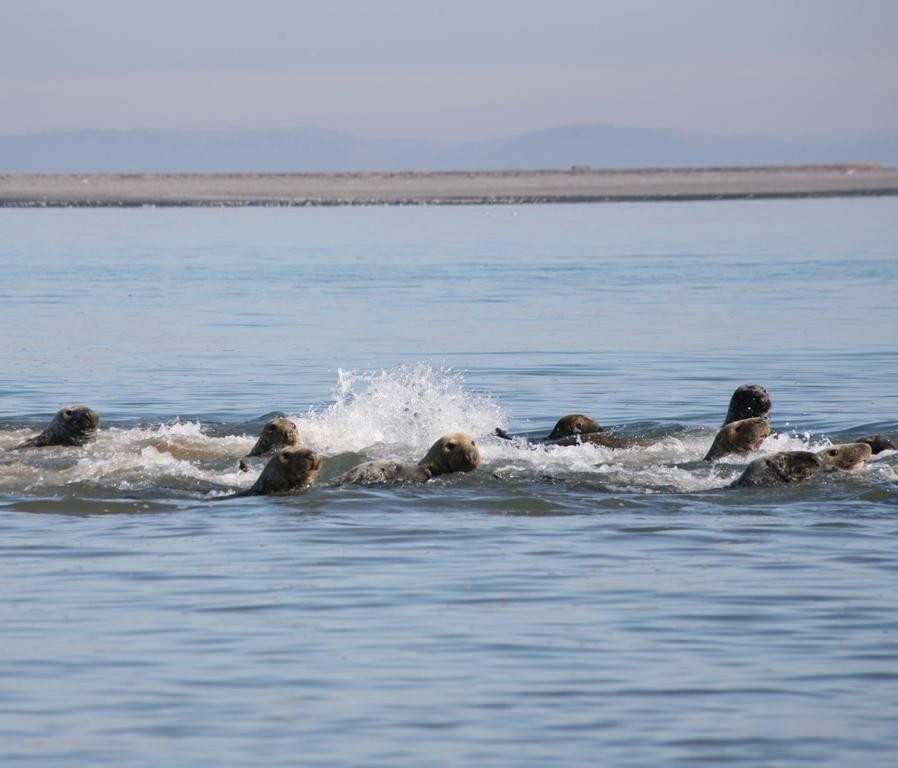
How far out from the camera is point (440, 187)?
14225cm

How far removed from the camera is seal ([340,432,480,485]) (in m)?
14.1

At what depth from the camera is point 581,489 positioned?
13922 millimetres

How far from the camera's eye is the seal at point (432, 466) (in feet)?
46.4

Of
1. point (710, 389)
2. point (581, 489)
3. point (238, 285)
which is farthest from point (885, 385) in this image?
point (238, 285)

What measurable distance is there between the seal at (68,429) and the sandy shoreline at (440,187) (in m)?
92.4

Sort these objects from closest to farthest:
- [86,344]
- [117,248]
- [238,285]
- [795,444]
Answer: [795,444]
[86,344]
[238,285]
[117,248]

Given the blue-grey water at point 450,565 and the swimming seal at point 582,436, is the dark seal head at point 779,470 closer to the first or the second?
the blue-grey water at point 450,565

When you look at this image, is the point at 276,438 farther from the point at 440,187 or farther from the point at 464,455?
the point at 440,187

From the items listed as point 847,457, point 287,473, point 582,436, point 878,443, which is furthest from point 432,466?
point 878,443

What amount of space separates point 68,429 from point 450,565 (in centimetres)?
586

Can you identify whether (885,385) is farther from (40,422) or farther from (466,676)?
(466,676)

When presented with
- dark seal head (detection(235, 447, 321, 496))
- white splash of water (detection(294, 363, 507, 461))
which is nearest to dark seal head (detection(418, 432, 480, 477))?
dark seal head (detection(235, 447, 321, 496))

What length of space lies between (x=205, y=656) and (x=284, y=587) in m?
1.59

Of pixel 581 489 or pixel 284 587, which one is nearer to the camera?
pixel 284 587
